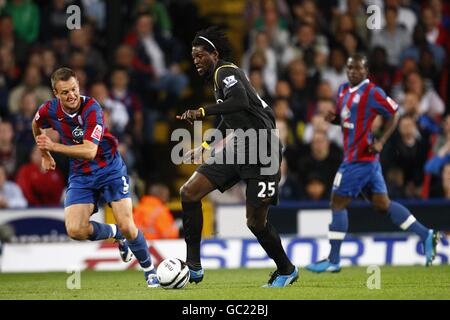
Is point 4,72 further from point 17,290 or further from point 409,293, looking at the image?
point 409,293

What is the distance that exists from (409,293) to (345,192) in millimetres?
2447

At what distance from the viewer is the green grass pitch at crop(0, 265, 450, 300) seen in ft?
27.1

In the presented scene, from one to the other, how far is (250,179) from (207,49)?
1.17 meters

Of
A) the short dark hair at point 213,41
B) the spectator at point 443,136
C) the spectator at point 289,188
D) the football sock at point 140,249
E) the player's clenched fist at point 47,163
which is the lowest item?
the spectator at point 289,188

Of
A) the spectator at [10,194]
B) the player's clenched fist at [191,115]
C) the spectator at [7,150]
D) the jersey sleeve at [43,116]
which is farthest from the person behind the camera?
the spectator at [7,150]

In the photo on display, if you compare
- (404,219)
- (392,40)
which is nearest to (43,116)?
(404,219)

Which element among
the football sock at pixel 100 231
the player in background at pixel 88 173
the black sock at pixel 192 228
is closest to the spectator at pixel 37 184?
the player in background at pixel 88 173

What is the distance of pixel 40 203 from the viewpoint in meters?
13.5

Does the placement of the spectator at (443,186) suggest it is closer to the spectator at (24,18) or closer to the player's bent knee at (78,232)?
the player's bent knee at (78,232)

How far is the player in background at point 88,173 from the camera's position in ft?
29.4

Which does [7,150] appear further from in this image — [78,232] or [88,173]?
[78,232]

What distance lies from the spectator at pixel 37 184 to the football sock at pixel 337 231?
423 centimetres

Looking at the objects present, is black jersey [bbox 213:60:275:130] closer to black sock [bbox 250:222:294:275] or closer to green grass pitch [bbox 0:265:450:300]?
black sock [bbox 250:222:294:275]

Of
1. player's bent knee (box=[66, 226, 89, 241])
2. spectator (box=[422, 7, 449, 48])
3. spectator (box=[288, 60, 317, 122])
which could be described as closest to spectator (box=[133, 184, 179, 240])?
spectator (box=[288, 60, 317, 122])
